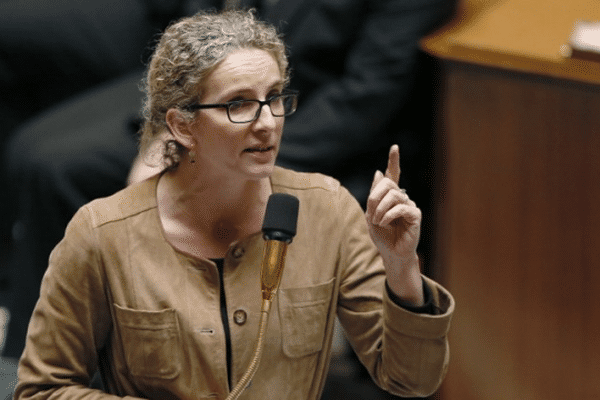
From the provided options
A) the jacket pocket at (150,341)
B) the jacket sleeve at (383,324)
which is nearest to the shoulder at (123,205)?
the jacket pocket at (150,341)

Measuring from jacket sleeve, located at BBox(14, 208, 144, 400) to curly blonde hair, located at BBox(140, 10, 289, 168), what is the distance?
0.19 m

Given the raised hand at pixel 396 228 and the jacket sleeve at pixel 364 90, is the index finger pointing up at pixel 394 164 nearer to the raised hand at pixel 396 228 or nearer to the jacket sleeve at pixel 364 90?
the raised hand at pixel 396 228

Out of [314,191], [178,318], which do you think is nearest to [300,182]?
[314,191]

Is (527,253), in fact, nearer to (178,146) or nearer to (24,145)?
(178,146)

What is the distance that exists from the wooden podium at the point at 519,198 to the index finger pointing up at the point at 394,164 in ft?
2.37

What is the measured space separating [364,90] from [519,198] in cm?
37

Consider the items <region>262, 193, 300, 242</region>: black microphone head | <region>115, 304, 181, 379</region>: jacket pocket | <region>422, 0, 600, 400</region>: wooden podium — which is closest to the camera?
<region>262, 193, 300, 242</region>: black microphone head

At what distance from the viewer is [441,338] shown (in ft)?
4.00

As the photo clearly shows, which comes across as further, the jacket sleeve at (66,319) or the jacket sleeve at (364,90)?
the jacket sleeve at (364,90)

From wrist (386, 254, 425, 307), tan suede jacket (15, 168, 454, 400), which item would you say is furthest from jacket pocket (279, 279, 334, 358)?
wrist (386, 254, 425, 307)

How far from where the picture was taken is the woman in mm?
1181

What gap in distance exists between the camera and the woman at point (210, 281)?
1181 mm

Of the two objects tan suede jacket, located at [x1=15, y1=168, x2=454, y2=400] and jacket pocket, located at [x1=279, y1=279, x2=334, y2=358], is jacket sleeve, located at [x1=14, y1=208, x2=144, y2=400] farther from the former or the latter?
jacket pocket, located at [x1=279, y1=279, x2=334, y2=358]

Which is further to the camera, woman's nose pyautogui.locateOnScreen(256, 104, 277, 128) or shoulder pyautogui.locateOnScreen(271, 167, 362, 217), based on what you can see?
shoulder pyautogui.locateOnScreen(271, 167, 362, 217)
